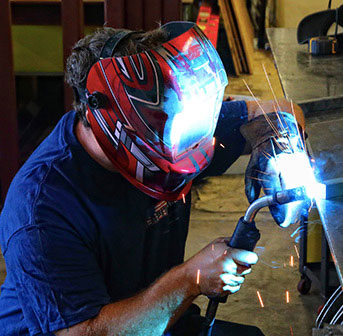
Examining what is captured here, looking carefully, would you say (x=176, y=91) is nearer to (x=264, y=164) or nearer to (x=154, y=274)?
(x=264, y=164)

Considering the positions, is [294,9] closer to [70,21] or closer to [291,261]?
[70,21]

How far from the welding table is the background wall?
349cm

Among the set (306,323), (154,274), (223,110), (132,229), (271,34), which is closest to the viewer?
Result: (132,229)

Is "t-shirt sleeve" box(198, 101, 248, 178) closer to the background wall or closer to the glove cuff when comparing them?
the glove cuff

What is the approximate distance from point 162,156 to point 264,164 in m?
0.44

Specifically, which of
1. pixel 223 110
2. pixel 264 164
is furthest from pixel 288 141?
pixel 223 110

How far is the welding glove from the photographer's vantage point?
2.03m

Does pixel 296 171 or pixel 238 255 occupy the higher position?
pixel 296 171

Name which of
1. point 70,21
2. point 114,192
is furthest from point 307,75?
point 114,192

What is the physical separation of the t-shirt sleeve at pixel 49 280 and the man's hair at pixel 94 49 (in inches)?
15.6

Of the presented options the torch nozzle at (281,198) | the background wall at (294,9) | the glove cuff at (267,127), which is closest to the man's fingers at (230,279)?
the torch nozzle at (281,198)

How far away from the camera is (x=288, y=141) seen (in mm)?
2125

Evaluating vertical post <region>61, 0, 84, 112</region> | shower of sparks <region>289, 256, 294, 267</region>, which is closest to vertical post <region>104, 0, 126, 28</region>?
vertical post <region>61, 0, 84, 112</region>

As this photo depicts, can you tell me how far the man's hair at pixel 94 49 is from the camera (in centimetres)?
172
